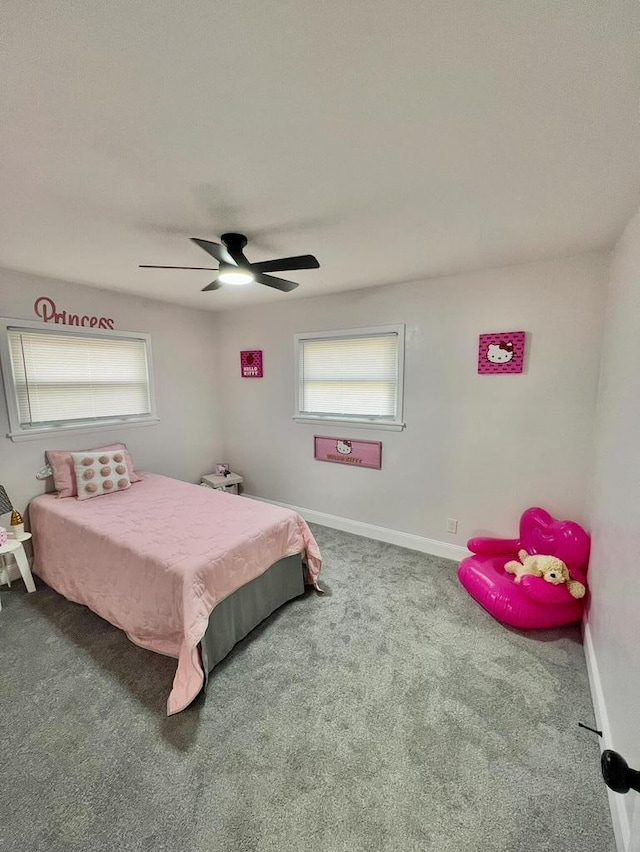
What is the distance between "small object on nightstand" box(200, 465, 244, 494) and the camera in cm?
399

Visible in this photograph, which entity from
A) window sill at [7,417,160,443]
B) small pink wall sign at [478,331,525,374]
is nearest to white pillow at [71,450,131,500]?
window sill at [7,417,160,443]

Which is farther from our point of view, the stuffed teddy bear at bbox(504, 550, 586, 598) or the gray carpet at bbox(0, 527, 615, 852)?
the stuffed teddy bear at bbox(504, 550, 586, 598)

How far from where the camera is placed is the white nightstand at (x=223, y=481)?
3.99 metres

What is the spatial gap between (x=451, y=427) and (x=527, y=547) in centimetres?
105

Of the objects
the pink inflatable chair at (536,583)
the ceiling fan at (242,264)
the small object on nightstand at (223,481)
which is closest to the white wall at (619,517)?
the pink inflatable chair at (536,583)

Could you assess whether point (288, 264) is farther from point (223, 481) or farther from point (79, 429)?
point (223, 481)

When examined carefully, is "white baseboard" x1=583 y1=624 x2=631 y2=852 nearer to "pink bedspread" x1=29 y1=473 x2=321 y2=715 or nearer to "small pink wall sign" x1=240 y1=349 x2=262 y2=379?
"pink bedspread" x1=29 y1=473 x2=321 y2=715

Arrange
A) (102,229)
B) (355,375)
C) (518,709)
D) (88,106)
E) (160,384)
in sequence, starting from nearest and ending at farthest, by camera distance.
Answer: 1. (88,106)
2. (518,709)
3. (102,229)
4. (355,375)
5. (160,384)

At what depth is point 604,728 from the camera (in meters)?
1.45

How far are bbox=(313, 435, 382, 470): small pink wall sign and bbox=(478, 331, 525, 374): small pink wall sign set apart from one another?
3.85 ft

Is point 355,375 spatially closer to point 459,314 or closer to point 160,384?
point 459,314

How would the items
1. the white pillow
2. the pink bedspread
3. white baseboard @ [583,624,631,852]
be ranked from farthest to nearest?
the white pillow < the pink bedspread < white baseboard @ [583,624,631,852]

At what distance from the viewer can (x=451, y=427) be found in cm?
288

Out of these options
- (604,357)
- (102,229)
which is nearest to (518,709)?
(604,357)
